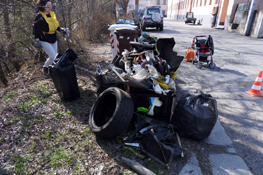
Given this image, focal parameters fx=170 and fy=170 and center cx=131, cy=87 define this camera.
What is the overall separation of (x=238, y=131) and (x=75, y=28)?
7877 millimetres

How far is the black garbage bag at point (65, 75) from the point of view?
11.2 ft

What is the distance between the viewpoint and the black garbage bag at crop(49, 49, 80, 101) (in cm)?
343

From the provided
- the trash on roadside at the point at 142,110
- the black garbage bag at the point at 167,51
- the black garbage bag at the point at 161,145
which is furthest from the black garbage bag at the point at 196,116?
the black garbage bag at the point at 167,51

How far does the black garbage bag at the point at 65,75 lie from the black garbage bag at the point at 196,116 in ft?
7.40

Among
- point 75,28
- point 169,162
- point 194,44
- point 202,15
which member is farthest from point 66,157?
point 202,15

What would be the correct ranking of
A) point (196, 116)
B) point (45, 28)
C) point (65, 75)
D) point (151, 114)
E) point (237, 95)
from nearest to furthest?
1. point (196, 116)
2. point (151, 114)
3. point (65, 75)
4. point (45, 28)
5. point (237, 95)

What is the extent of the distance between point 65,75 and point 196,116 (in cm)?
261

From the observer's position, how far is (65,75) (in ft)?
11.5

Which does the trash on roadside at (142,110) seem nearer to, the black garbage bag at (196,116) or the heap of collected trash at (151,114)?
the heap of collected trash at (151,114)

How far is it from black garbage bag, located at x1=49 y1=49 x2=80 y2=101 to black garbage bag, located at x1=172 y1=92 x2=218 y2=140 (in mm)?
2257

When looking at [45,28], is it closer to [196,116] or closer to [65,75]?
[65,75]

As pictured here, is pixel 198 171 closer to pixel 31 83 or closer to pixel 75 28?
pixel 31 83

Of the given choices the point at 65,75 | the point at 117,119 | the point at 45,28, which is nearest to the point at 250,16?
the point at 45,28

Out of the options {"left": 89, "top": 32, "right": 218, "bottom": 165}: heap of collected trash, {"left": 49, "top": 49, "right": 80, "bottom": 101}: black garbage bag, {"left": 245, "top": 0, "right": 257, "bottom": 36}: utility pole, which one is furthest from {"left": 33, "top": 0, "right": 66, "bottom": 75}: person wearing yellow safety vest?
{"left": 245, "top": 0, "right": 257, "bottom": 36}: utility pole
